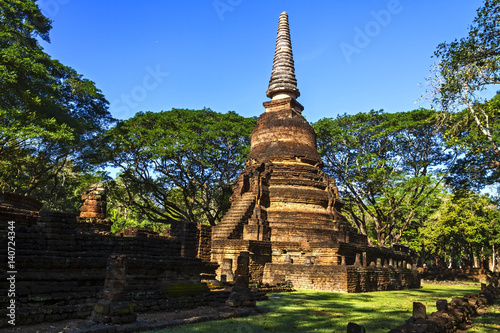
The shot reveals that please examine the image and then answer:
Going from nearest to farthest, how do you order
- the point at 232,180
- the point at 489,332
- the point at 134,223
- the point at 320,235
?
1. the point at 489,332
2. the point at 320,235
3. the point at 232,180
4. the point at 134,223

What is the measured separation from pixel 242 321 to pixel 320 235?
42.3ft

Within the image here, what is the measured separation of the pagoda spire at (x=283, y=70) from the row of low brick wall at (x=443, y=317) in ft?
67.2

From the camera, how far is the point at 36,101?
2038 cm

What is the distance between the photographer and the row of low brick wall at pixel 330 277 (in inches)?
653

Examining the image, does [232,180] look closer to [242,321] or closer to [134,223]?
[134,223]

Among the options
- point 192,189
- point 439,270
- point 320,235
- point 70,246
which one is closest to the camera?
point 70,246

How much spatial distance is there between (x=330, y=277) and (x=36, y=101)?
17.4 meters

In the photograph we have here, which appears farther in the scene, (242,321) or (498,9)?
(498,9)

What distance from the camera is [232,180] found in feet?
112

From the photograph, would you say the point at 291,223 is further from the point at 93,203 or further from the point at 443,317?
the point at 443,317

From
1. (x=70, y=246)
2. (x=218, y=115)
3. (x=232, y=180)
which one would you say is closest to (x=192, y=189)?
(x=232, y=180)

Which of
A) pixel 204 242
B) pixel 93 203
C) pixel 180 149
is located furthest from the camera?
pixel 180 149

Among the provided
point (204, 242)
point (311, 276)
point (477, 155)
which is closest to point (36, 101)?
point (204, 242)

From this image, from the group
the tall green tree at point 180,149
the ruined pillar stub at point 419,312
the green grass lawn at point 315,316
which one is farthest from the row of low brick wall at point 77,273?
the tall green tree at point 180,149
